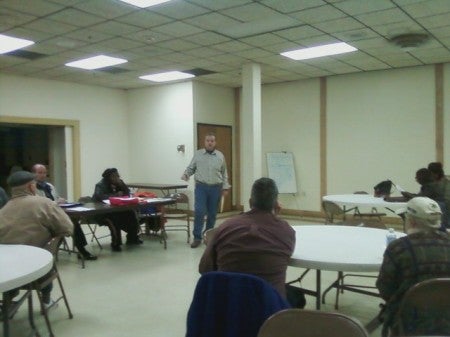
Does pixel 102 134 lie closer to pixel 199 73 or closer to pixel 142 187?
pixel 142 187

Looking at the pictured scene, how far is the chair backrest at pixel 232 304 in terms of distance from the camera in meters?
1.89

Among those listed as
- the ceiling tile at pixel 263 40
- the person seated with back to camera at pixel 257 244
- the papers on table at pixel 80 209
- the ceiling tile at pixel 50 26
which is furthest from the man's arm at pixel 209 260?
the ceiling tile at pixel 263 40

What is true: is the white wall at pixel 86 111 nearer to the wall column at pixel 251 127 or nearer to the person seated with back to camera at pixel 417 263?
the wall column at pixel 251 127

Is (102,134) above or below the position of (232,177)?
above

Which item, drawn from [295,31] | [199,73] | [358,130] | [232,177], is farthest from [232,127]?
[295,31]

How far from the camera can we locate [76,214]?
518 cm

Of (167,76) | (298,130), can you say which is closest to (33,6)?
(167,76)

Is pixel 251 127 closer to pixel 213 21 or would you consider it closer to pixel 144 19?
pixel 213 21

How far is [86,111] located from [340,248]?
802 cm

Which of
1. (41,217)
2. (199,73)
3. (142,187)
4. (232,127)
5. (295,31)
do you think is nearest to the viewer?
(41,217)

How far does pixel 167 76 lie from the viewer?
9.00 m

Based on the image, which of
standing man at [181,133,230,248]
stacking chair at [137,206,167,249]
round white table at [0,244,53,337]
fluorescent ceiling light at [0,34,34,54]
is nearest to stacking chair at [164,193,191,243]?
stacking chair at [137,206,167,249]

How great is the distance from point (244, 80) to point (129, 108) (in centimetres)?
377

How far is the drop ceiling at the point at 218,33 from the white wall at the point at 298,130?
92 cm
